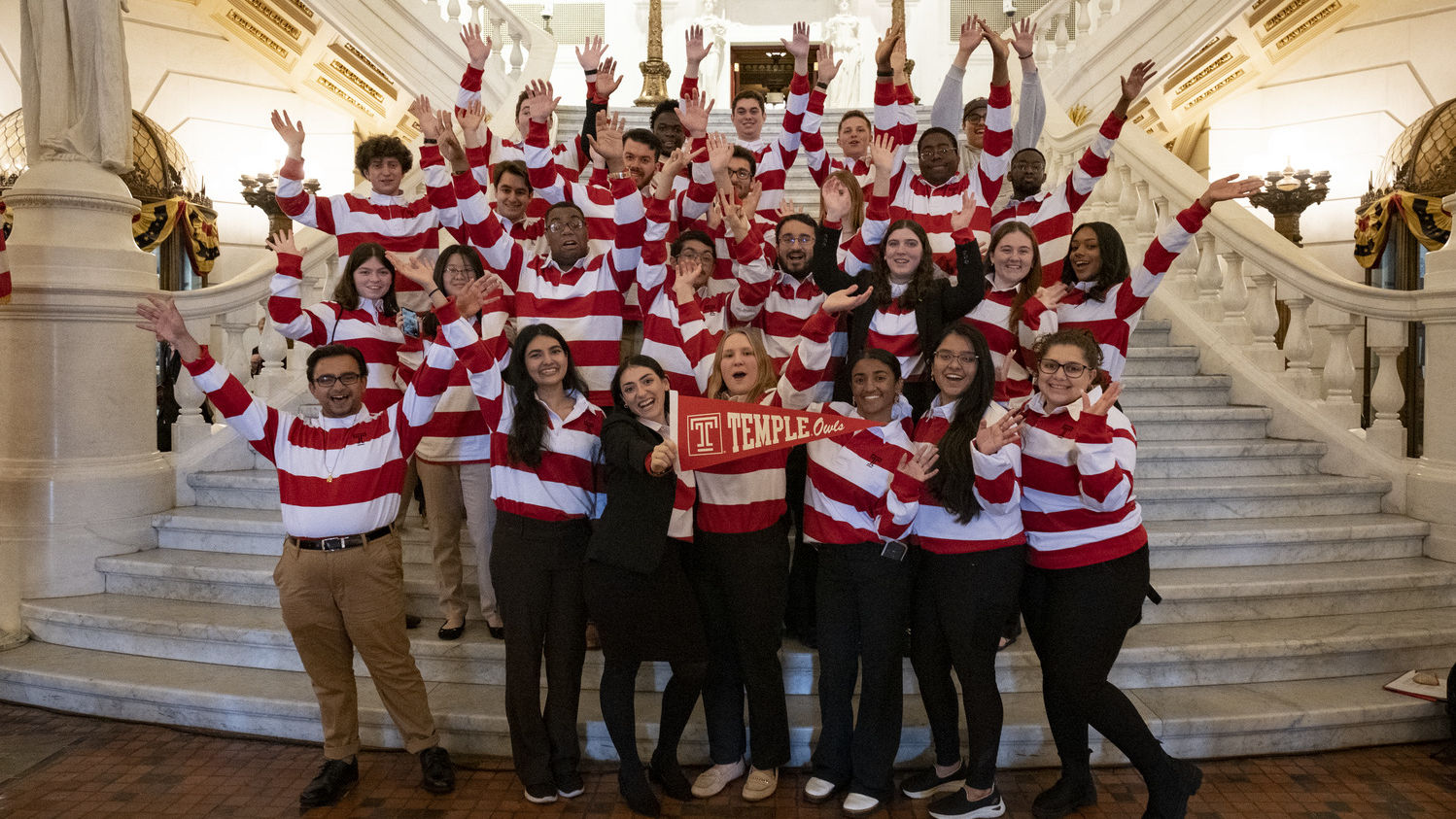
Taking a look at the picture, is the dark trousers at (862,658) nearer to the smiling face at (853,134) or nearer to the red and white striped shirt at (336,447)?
the red and white striped shirt at (336,447)

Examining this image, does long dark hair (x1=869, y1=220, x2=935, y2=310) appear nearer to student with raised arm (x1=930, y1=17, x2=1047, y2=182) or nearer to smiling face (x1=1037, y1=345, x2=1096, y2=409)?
smiling face (x1=1037, y1=345, x2=1096, y2=409)

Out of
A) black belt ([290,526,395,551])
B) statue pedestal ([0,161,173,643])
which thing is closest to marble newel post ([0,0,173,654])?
statue pedestal ([0,161,173,643])

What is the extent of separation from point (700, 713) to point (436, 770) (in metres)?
1.09

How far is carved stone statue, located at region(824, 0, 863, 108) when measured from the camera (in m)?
14.3

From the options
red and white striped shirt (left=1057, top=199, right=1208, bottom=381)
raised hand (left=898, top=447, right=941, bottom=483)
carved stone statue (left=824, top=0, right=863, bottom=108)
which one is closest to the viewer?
raised hand (left=898, top=447, right=941, bottom=483)

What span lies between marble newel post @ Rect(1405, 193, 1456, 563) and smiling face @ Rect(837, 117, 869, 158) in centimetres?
308

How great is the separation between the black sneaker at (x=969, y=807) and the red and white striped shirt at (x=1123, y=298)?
1.87 m

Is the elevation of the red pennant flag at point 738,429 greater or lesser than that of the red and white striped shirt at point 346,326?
lesser

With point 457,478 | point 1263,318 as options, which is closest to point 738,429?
point 457,478

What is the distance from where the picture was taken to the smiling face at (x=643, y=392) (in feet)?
11.3

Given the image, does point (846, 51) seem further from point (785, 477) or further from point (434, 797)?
point (434, 797)

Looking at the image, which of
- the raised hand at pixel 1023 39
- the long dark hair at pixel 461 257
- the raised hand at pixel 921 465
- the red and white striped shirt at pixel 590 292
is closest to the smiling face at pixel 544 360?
the red and white striped shirt at pixel 590 292

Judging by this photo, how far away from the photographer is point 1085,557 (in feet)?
10.6

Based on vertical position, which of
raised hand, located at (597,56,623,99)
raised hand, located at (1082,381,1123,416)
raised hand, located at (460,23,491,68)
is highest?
raised hand, located at (460,23,491,68)
